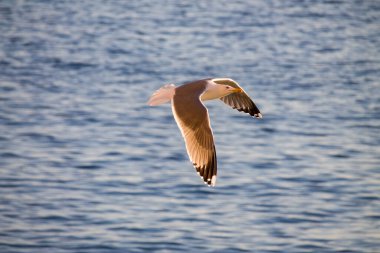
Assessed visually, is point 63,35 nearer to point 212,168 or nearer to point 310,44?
point 310,44

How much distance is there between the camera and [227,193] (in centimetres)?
1189

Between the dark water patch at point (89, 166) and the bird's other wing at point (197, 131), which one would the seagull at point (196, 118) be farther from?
the dark water patch at point (89, 166)

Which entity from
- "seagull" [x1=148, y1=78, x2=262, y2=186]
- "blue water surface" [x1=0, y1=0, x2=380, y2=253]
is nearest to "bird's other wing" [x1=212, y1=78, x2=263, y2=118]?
"seagull" [x1=148, y1=78, x2=262, y2=186]

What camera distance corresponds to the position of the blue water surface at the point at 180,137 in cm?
1100

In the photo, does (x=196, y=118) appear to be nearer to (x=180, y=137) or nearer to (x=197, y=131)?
(x=197, y=131)

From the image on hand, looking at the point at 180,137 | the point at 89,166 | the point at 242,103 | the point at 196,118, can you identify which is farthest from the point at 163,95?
the point at 180,137

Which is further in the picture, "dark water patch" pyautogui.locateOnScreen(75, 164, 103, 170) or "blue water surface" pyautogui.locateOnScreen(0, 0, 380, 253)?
"dark water patch" pyautogui.locateOnScreen(75, 164, 103, 170)

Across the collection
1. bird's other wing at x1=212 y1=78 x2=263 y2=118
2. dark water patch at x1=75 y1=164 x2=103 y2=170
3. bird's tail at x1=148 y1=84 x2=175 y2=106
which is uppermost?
bird's tail at x1=148 y1=84 x2=175 y2=106

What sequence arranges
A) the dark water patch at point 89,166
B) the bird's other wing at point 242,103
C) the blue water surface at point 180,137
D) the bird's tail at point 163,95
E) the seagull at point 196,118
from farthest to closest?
the dark water patch at point 89,166
the blue water surface at point 180,137
the bird's other wing at point 242,103
the bird's tail at point 163,95
the seagull at point 196,118

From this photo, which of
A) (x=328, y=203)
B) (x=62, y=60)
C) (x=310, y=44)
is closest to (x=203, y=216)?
(x=328, y=203)

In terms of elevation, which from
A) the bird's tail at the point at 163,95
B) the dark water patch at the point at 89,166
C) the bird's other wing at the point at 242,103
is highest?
the bird's tail at the point at 163,95

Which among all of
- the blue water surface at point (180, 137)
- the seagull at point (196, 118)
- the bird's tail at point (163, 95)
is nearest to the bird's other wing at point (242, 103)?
the seagull at point (196, 118)

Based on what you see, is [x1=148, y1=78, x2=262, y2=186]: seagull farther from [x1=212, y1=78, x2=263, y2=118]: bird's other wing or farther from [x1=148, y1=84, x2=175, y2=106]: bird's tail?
[x1=212, y1=78, x2=263, y2=118]: bird's other wing

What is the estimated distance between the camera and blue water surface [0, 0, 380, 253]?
11000mm
